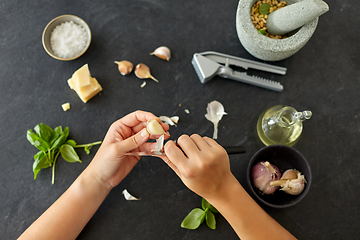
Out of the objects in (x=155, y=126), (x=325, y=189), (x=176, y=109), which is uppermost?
(x=155, y=126)

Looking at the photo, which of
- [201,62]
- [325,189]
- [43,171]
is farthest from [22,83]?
[325,189]

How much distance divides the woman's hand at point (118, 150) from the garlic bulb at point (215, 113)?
20 cm

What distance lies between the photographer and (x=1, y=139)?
0.89 metres

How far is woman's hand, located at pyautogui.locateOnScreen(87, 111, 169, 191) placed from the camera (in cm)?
70

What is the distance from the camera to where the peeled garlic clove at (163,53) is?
0.90 metres

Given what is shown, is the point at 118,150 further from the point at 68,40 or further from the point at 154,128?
the point at 68,40

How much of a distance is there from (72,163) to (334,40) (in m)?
1.10

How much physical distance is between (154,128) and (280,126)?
41cm

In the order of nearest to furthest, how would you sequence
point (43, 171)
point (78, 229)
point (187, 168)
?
point (187, 168), point (78, 229), point (43, 171)

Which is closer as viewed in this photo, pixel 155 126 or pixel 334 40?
pixel 155 126

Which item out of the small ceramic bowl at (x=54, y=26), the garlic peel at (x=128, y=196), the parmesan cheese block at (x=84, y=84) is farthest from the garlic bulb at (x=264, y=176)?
the small ceramic bowl at (x=54, y=26)

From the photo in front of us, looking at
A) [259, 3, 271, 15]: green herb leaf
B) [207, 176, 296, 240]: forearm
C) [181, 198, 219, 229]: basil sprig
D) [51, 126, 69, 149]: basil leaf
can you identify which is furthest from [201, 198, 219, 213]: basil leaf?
[259, 3, 271, 15]: green herb leaf

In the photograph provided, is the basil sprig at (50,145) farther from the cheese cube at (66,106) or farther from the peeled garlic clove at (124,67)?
the peeled garlic clove at (124,67)

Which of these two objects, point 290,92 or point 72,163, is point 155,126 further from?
point 290,92
